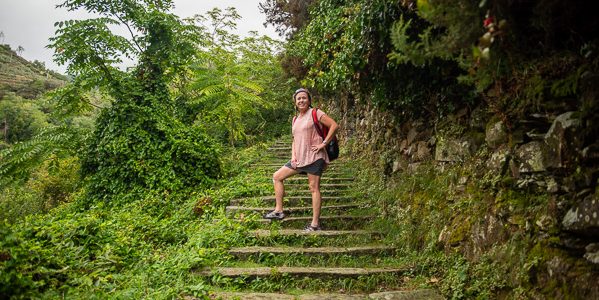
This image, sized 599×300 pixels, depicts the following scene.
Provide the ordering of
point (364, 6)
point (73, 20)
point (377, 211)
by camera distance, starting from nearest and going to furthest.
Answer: point (364, 6) → point (377, 211) → point (73, 20)

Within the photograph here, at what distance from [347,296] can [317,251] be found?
0.96 meters

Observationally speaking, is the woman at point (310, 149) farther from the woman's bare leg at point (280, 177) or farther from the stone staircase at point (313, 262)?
the stone staircase at point (313, 262)

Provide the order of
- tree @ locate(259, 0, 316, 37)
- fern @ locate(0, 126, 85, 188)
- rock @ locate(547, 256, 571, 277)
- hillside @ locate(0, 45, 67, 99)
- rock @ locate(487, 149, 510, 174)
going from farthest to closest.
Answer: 1. hillside @ locate(0, 45, 67, 99)
2. tree @ locate(259, 0, 316, 37)
3. fern @ locate(0, 126, 85, 188)
4. rock @ locate(487, 149, 510, 174)
5. rock @ locate(547, 256, 571, 277)

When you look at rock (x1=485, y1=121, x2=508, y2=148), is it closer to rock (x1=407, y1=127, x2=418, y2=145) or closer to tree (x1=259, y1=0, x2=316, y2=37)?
rock (x1=407, y1=127, x2=418, y2=145)

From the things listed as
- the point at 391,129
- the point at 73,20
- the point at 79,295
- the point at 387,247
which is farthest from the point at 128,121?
the point at 387,247

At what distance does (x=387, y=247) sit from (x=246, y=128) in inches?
432

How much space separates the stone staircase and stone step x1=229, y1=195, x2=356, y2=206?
59mm

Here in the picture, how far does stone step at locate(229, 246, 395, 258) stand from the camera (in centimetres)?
435

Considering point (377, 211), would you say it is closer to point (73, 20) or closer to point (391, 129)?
point (391, 129)

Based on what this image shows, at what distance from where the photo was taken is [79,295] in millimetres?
3195

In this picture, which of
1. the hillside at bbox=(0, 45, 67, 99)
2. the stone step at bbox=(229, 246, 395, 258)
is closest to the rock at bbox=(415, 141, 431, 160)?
the stone step at bbox=(229, 246, 395, 258)

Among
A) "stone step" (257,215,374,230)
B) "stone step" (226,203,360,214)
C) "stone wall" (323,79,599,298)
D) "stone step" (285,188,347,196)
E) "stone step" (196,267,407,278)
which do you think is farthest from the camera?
"stone step" (285,188,347,196)

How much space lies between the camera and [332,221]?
5.39m

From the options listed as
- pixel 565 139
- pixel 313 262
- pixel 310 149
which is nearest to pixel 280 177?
pixel 310 149
